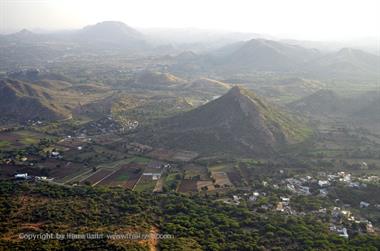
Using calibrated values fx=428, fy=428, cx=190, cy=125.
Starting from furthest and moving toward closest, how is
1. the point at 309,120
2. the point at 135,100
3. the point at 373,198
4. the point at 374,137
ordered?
the point at 135,100, the point at 309,120, the point at 374,137, the point at 373,198

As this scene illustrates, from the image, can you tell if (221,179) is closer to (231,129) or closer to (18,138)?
(231,129)

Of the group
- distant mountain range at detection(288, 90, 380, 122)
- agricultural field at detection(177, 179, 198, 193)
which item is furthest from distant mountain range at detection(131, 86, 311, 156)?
distant mountain range at detection(288, 90, 380, 122)

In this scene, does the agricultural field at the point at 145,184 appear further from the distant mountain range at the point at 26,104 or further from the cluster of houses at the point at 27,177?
the distant mountain range at the point at 26,104

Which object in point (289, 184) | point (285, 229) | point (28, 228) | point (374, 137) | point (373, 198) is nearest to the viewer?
point (28, 228)

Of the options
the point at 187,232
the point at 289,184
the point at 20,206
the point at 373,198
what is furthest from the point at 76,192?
the point at 373,198

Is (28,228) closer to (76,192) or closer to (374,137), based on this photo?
(76,192)

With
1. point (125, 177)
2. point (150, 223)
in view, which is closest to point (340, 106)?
point (125, 177)
